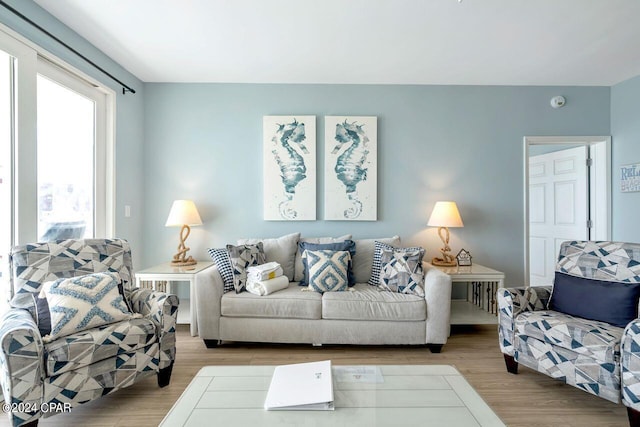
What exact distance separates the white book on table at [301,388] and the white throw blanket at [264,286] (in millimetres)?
1133

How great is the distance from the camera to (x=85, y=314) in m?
1.81

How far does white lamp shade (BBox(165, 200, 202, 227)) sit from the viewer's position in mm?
3109

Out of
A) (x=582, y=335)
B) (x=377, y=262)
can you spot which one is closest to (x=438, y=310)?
(x=377, y=262)

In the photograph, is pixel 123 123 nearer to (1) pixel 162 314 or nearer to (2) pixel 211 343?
(1) pixel 162 314

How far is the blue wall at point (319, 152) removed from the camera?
11.5ft

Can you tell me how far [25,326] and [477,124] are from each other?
398cm

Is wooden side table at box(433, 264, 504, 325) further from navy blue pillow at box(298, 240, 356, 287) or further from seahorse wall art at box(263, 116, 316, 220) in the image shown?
seahorse wall art at box(263, 116, 316, 220)

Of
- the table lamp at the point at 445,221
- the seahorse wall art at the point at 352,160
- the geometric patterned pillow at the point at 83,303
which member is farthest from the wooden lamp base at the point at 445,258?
the geometric patterned pillow at the point at 83,303

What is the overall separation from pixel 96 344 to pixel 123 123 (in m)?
2.29

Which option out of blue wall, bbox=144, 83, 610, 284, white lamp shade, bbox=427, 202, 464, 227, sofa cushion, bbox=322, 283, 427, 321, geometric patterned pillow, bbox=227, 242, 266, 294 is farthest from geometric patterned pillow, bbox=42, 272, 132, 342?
white lamp shade, bbox=427, 202, 464, 227

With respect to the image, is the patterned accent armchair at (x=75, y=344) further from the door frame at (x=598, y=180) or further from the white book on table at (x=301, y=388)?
the door frame at (x=598, y=180)

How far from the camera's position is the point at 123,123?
126 inches

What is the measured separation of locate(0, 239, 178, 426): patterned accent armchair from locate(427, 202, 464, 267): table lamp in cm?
240

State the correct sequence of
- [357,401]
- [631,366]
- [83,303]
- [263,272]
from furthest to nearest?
[263,272]
[83,303]
[631,366]
[357,401]
